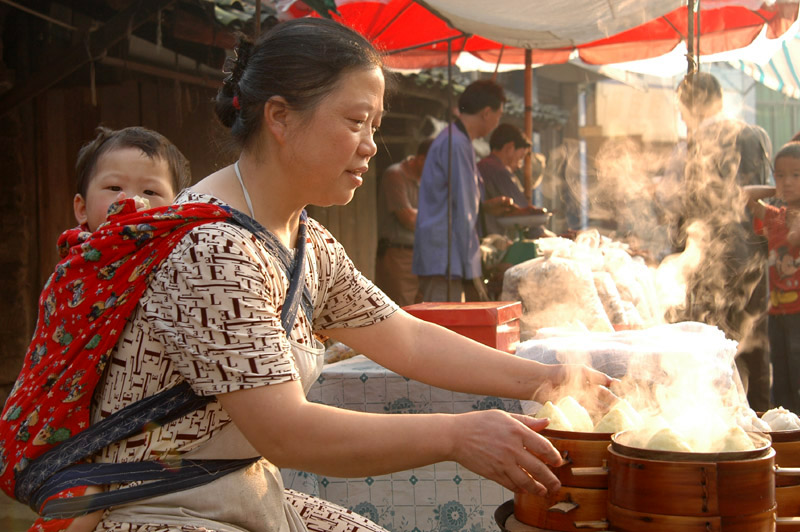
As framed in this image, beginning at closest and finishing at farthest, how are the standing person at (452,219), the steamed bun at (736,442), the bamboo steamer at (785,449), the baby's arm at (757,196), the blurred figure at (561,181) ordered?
the steamed bun at (736,442), the bamboo steamer at (785,449), the baby's arm at (757,196), the standing person at (452,219), the blurred figure at (561,181)

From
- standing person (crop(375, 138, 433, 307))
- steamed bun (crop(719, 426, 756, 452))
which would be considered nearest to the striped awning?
standing person (crop(375, 138, 433, 307))

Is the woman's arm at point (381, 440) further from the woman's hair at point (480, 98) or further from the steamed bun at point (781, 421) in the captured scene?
the woman's hair at point (480, 98)

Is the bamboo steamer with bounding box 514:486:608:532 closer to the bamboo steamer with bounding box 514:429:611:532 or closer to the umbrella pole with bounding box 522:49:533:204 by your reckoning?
the bamboo steamer with bounding box 514:429:611:532

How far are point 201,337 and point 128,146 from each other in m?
1.05

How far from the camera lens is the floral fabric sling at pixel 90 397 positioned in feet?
5.26

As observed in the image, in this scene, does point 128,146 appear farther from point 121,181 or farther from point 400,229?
point 400,229

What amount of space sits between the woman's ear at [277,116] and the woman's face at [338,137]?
2cm

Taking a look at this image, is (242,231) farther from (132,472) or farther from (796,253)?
(796,253)

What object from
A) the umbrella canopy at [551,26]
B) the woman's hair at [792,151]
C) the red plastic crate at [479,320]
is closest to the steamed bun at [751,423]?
the red plastic crate at [479,320]

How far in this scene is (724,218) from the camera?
5.14 meters

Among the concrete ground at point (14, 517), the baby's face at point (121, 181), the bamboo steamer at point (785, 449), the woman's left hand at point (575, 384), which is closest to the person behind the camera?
the bamboo steamer at point (785, 449)

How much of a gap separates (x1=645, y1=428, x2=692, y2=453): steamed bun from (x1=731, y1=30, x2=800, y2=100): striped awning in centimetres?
911

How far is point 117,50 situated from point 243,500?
175 inches

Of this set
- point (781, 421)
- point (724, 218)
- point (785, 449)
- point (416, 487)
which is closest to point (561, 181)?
point (724, 218)
